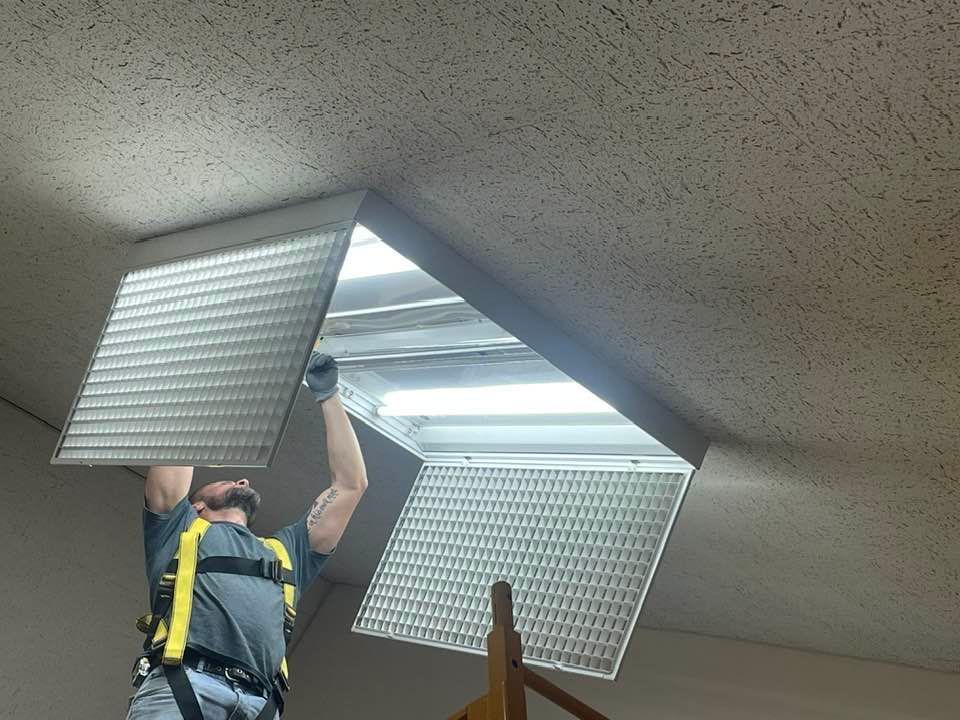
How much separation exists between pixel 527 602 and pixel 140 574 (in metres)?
3.21

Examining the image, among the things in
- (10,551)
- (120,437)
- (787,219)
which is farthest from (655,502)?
(10,551)

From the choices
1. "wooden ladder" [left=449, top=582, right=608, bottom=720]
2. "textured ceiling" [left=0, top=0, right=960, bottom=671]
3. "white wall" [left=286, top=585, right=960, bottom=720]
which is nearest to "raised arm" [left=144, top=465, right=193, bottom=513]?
"textured ceiling" [left=0, top=0, right=960, bottom=671]

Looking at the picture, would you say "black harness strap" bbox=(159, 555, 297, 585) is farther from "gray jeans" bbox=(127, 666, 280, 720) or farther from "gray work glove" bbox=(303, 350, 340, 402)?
"gray work glove" bbox=(303, 350, 340, 402)

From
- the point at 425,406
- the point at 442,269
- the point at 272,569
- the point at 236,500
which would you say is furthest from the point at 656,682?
the point at 442,269

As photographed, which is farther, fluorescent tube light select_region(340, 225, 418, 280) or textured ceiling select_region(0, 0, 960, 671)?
fluorescent tube light select_region(340, 225, 418, 280)

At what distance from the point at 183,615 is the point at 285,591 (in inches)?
13.5

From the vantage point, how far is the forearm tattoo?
3177 millimetres

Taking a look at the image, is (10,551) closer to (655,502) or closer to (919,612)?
(655,502)

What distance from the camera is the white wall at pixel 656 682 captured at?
439 cm

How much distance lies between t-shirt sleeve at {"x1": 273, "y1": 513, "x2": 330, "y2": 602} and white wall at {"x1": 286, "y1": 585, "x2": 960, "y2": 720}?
7.72 ft

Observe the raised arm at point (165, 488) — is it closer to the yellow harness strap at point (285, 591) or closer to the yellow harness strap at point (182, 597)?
the yellow harness strap at point (182, 597)

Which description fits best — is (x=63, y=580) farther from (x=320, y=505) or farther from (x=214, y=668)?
(x=214, y=668)

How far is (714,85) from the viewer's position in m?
1.70

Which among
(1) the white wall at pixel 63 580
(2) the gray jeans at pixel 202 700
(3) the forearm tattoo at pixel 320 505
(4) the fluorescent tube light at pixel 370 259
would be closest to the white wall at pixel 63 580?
(1) the white wall at pixel 63 580
